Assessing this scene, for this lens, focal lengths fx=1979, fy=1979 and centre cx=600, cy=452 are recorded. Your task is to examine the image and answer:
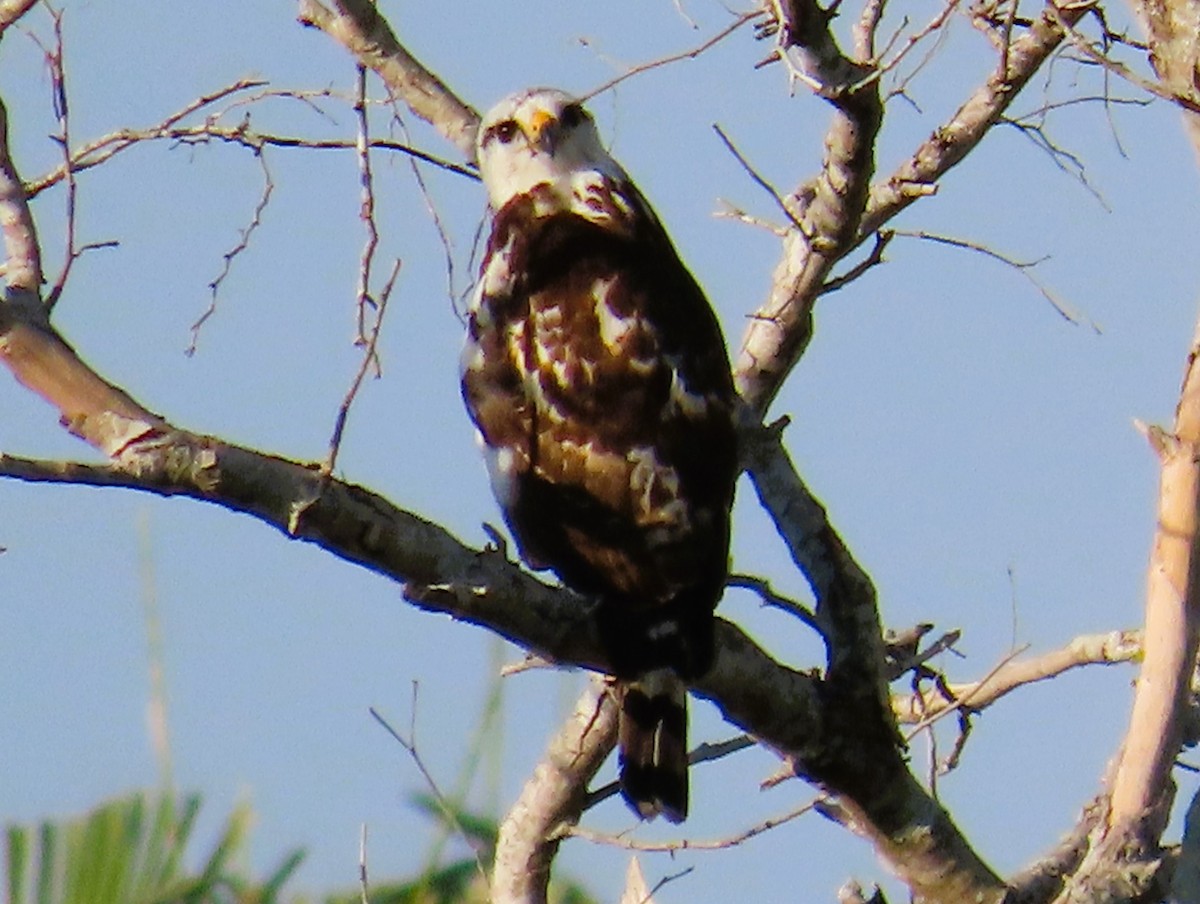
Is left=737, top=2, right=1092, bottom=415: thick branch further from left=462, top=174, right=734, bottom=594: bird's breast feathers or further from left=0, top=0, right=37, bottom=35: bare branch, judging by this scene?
left=0, top=0, right=37, bottom=35: bare branch

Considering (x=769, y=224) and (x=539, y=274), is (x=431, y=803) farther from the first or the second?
(x=769, y=224)

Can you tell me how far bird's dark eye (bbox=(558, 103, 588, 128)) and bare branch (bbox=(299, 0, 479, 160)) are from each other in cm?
47

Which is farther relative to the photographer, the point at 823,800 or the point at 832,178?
the point at 823,800

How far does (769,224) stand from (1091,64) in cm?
69

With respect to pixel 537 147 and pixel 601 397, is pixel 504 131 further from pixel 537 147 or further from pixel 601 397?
pixel 601 397

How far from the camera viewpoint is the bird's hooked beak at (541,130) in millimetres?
4426

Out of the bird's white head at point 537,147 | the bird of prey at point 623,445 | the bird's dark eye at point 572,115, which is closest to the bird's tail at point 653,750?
the bird of prey at point 623,445

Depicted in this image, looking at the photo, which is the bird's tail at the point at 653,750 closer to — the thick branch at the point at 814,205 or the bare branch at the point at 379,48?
the thick branch at the point at 814,205

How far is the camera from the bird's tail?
10.5 feet

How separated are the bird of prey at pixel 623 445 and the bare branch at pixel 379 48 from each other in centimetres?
41

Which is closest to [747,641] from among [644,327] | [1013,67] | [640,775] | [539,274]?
[640,775]

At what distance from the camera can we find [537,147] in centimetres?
442

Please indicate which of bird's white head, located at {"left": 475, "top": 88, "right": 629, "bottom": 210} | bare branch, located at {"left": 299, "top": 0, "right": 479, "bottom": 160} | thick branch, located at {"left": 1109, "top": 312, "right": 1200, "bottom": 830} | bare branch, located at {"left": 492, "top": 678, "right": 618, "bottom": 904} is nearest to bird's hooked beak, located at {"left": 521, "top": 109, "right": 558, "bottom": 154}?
bird's white head, located at {"left": 475, "top": 88, "right": 629, "bottom": 210}

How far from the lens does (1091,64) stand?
3.78 metres
